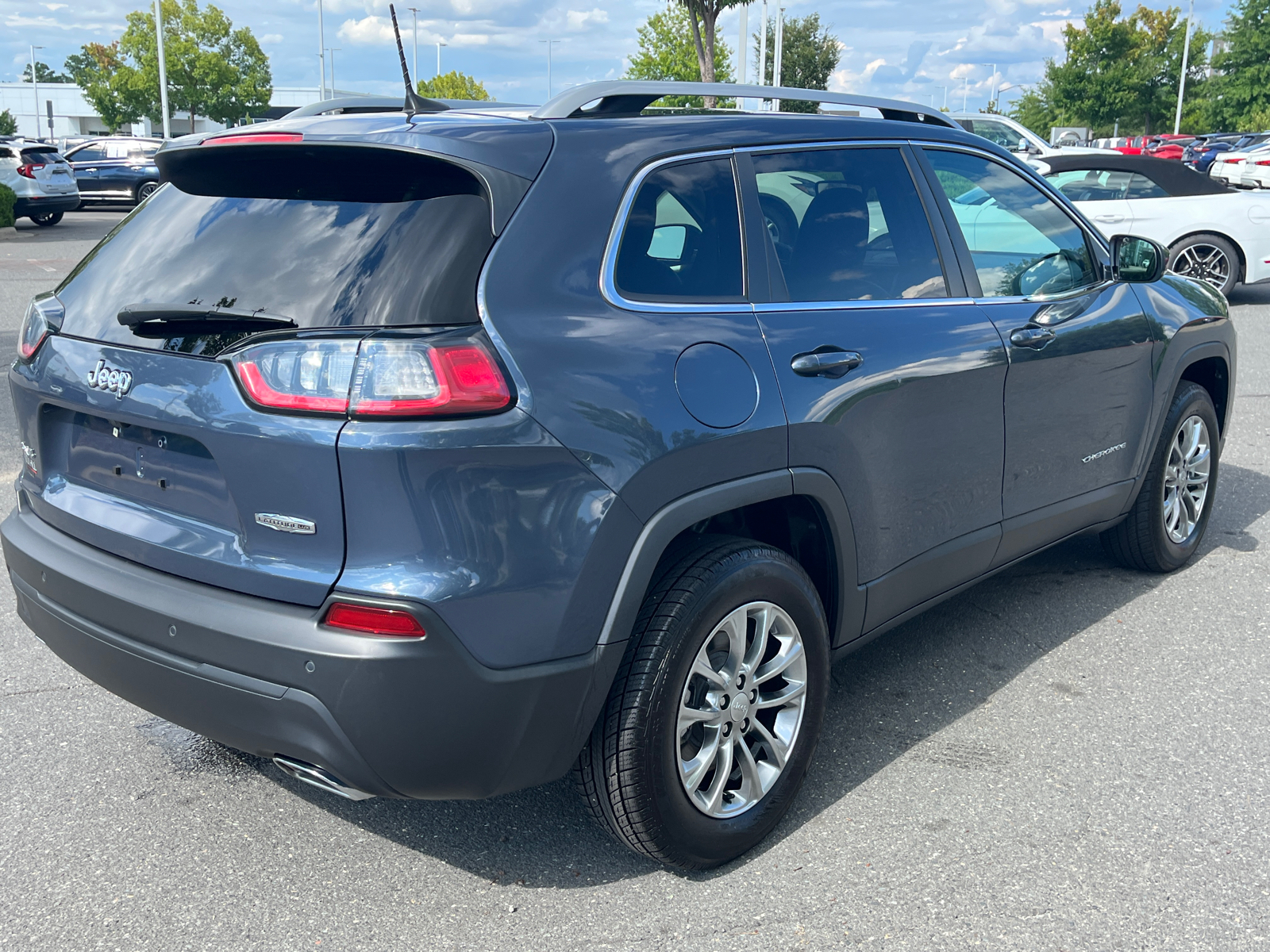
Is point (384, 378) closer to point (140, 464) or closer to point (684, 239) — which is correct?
point (140, 464)

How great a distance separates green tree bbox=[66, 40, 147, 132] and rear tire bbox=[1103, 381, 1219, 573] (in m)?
67.4

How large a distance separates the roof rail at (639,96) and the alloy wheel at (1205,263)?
10438mm

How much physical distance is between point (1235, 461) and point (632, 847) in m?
5.46

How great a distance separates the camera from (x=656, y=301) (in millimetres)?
2627

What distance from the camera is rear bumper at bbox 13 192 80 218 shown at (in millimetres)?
22234

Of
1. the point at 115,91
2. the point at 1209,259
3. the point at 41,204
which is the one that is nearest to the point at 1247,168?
the point at 1209,259

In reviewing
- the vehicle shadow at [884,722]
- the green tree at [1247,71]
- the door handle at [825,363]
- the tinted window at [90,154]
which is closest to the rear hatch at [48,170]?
the tinted window at [90,154]

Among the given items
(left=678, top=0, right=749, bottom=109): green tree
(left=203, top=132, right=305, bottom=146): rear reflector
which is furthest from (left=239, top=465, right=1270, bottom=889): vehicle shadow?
(left=678, top=0, right=749, bottom=109): green tree

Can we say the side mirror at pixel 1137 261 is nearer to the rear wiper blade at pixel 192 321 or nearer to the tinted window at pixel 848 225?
the tinted window at pixel 848 225

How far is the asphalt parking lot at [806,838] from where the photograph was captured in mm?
2594

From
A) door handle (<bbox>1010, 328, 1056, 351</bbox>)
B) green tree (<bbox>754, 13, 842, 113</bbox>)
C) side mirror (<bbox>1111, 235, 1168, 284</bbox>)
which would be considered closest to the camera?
door handle (<bbox>1010, 328, 1056, 351</bbox>)

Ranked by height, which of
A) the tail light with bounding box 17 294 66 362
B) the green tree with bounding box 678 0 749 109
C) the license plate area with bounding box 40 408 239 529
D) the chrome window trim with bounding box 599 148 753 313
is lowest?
the license plate area with bounding box 40 408 239 529

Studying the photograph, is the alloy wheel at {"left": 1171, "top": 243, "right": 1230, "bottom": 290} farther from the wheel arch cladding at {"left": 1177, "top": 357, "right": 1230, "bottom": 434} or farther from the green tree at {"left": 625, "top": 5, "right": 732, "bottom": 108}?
the green tree at {"left": 625, "top": 5, "right": 732, "bottom": 108}

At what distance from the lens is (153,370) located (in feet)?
8.17
